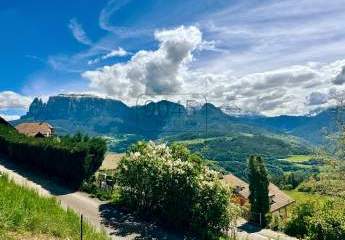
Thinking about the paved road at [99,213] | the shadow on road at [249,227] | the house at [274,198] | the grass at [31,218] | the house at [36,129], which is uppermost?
the house at [36,129]

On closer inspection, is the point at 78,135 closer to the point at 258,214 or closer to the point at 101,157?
the point at 101,157

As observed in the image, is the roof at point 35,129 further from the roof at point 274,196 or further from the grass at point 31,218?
the grass at point 31,218

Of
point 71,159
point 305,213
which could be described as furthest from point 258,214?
point 71,159

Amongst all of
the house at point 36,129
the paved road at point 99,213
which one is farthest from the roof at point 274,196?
the paved road at point 99,213

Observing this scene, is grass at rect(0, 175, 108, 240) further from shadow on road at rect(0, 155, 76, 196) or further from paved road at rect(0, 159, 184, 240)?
shadow on road at rect(0, 155, 76, 196)

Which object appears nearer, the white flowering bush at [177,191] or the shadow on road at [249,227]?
the white flowering bush at [177,191]

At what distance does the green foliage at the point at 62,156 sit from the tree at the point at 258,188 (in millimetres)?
24334

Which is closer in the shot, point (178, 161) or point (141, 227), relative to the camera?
point (141, 227)

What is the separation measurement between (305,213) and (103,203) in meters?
23.4

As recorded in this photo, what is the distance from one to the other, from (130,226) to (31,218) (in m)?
17.3

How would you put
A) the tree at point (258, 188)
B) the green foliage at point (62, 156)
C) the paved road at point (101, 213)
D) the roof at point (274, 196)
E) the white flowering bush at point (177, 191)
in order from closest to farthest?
the paved road at point (101, 213) → the white flowering bush at point (177, 191) → the green foliage at point (62, 156) → the tree at point (258, 188) → the roof at point (274, 196)

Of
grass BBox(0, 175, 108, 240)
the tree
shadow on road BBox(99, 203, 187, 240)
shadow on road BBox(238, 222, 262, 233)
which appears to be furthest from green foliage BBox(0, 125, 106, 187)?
the tree

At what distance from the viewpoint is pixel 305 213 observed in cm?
4953

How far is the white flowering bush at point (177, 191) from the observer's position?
107 feet
